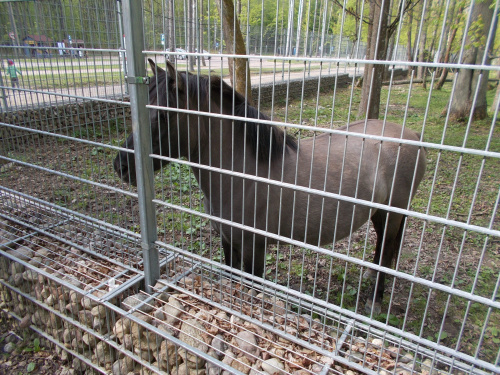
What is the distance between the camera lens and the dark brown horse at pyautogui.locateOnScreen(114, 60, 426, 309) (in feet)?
7.44

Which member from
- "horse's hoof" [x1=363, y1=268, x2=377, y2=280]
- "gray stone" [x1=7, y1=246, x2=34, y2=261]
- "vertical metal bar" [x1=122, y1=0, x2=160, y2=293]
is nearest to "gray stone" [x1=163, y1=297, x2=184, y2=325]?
"vertical metal bar" [x1=122, y1=0, x2=160, y2=293]

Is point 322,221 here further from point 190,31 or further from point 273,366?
point 190,31

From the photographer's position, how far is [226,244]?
306 centimetres

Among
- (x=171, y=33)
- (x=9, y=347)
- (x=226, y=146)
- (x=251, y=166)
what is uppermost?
(x=171, y=33)

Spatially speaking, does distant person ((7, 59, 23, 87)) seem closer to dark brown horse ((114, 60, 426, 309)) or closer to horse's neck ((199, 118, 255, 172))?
dark brown horse ((114, 60, 426, 309))

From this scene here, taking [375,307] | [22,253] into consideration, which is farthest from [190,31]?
[375,307]

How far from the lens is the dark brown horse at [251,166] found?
2268 millimetres

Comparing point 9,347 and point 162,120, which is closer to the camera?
point 162,120

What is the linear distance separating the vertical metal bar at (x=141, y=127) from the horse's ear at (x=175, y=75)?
8.7 inches

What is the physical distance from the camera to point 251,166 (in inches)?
106

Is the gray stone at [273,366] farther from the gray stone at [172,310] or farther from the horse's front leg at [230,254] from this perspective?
the horse's front leg at [230,254]

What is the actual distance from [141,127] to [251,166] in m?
0.88

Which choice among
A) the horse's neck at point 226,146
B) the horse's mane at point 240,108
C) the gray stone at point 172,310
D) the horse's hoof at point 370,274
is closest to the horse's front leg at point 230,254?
the gray stone at point 172,310

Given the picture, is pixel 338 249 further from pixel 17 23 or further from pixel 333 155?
pixel 17 23
